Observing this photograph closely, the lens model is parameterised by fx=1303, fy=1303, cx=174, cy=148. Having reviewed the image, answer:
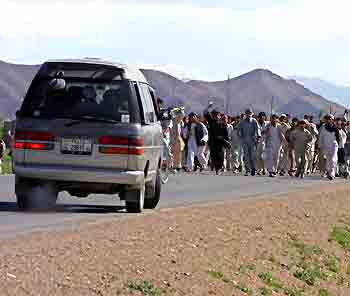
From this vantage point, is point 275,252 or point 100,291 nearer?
point 100,291

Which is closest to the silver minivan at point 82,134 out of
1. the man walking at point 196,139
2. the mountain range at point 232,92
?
the man walking at point 196,139

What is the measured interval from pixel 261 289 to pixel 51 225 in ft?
9.10

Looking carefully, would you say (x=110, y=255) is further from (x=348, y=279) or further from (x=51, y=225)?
(x=348, y=279)

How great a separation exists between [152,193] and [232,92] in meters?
108

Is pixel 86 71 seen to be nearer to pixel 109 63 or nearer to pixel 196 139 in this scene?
pixel 109 63

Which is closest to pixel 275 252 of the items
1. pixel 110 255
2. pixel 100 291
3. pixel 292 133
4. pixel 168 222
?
pixel 168 222

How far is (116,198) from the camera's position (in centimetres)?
2148

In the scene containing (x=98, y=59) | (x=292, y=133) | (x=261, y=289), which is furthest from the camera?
(x=292, y=133)

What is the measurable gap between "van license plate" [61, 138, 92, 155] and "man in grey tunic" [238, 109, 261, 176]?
1800 cm

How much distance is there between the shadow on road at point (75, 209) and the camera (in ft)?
59.9

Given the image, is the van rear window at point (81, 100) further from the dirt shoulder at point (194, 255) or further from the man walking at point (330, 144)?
the man walking at point (330, 144)

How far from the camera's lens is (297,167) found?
38.1 m

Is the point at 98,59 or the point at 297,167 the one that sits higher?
the point at 98,59

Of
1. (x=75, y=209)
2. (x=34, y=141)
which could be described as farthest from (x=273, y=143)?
(x=34, y=141)
